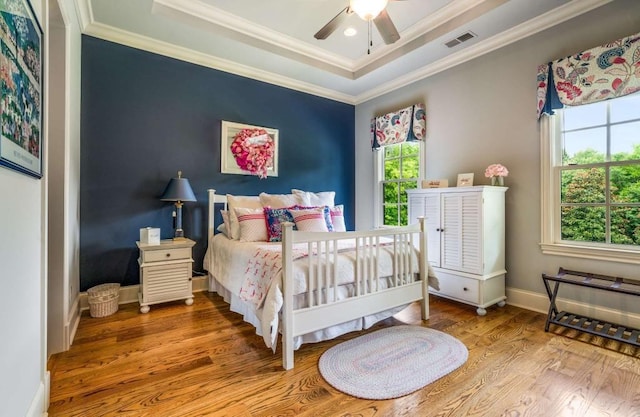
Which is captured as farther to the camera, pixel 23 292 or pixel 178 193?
pixel 178 193

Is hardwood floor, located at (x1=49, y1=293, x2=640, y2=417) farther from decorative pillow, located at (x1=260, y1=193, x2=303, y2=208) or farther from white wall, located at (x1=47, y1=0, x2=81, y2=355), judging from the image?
decorative pillow, located at (x1=260, y1=193, x2=303, y2=208)

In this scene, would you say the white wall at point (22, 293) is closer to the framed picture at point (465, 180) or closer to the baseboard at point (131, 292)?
the baseboard at point (131, 292)

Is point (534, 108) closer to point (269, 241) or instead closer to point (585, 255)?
point (585, 255)

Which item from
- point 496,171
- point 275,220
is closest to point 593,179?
point 496,171

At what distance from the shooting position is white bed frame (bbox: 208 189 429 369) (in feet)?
6.32

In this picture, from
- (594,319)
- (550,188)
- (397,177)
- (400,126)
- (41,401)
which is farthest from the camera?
(397,177)

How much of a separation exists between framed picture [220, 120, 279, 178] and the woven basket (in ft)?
5.60

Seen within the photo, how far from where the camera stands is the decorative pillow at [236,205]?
3.17m

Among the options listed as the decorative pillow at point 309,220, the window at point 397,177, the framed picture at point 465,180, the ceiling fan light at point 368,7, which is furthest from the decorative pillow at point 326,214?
the ceiling fan light at point 368,7

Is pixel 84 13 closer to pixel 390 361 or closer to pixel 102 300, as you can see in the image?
pixel 102 300

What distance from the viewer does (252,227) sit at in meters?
3.07

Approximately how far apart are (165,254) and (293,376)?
5.99ft

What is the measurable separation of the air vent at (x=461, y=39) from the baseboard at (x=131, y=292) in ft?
12.3

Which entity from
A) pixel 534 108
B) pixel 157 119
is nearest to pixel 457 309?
pixel 534 108
